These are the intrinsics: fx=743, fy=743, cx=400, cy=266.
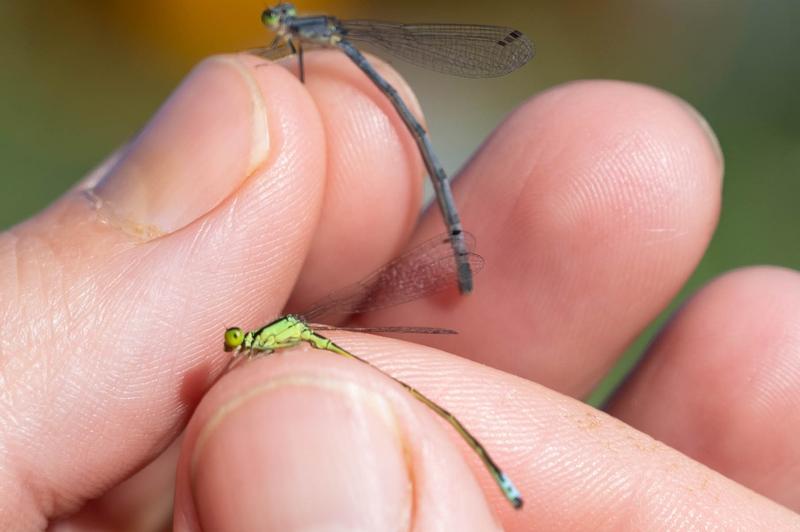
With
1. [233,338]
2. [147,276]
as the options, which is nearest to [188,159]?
[147,276]

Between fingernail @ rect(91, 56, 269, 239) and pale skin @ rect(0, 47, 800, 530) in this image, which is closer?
pale skin @ rect(0, 47, 800, 530)

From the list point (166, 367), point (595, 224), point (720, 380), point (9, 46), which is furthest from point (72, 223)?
point (9, 46)

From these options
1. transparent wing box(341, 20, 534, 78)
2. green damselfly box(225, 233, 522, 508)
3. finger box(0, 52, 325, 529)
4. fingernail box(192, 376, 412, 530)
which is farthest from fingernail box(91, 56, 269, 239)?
transparent wing box(341, 20, 534, 78)

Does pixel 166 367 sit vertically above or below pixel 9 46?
below

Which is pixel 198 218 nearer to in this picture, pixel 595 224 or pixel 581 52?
pixel 595 224

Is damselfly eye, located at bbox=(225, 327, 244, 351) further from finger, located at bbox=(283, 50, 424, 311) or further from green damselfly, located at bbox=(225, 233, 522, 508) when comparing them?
finger, located at bbox=(283, 50, 424, 311)

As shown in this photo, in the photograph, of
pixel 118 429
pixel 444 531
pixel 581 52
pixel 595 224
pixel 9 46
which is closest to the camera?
pixel 444 531

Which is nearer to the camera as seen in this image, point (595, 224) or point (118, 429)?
point (118, 429)

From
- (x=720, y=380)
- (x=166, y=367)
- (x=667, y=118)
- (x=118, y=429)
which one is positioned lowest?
(x=720, y=380)

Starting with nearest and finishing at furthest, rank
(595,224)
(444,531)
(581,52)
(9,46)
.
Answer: (444,531)
(595,224)
(9,46)
(581,52)
